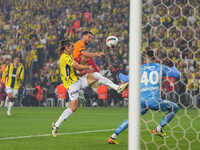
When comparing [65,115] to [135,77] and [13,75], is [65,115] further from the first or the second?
[13,75]

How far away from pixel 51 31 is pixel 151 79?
16.2 metres

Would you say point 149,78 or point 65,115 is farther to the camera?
point 65,115

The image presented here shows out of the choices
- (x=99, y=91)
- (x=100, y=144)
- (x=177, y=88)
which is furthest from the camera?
(x=99, y=91)

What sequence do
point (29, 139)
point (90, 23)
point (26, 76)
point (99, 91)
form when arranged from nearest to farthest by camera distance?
point (29, 139) < point (99, 91) < point (26, 76) < point (90, 23)

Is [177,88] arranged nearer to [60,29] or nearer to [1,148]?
[60,29]

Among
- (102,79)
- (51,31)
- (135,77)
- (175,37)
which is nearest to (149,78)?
(175,37)

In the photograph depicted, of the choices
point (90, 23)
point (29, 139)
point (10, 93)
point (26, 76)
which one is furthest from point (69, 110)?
point (90, 23)

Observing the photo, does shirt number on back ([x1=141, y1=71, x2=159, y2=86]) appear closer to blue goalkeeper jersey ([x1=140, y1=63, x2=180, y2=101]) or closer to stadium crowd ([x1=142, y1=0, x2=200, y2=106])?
blue goalkeeper jersey ([x1=140, y1=63, x2=180, y2=101])

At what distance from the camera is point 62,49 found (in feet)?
27.3

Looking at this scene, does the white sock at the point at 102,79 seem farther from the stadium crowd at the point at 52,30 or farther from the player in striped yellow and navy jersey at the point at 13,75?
the stadium crowd at the point at 52,30

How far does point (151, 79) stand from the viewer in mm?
6414

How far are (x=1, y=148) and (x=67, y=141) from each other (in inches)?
46.1

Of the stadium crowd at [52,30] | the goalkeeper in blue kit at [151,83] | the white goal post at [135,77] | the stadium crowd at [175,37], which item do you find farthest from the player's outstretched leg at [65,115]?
the stadium crowd at [52,30]

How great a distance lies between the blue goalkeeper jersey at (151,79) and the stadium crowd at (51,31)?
38.1ft
